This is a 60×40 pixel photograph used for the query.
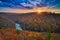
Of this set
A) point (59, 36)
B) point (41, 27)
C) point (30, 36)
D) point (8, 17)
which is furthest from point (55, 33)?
point (8, 17)

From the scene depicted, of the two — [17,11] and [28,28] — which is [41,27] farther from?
[17,11]

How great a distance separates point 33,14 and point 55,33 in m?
0.36

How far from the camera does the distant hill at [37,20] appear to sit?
1.77 m

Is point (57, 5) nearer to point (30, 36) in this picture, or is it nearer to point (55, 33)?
point (55, 33)

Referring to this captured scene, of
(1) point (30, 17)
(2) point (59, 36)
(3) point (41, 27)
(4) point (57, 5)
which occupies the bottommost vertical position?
(2) point (59, 36)

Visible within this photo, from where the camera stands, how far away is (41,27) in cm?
178

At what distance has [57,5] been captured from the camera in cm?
→ 177

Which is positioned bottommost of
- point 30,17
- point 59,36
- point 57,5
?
point 59,36

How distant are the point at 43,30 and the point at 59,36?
0.21 meters

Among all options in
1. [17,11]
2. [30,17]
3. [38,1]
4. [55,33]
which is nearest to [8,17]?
[17,11]

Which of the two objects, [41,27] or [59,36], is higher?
[41,27]

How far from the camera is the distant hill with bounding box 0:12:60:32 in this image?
177cm

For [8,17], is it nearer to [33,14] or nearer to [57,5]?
[33,14]

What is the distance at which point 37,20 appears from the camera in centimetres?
179
